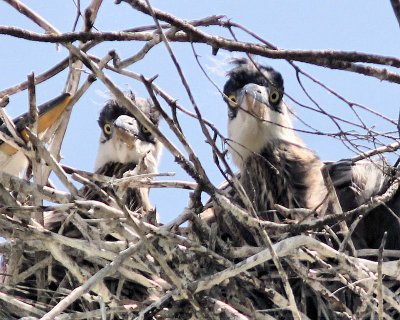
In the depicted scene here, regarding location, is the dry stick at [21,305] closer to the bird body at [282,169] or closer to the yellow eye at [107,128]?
the bird body at [282,169]

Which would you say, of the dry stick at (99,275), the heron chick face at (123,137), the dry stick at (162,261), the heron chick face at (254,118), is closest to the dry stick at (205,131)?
the dry stick at (162,261)

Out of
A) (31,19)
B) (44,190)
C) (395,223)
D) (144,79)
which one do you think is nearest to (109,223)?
(44,190)

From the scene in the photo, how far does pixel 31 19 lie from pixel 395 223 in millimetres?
1639

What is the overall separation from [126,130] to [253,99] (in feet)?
2.42

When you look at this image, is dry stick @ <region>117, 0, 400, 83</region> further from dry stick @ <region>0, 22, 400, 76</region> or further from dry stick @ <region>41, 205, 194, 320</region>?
dry stick @ <region>41, 205, 194, 320</region>

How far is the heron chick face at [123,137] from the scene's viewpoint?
15.2 feet

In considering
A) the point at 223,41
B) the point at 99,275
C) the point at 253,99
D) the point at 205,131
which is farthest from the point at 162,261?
the point at 253,99

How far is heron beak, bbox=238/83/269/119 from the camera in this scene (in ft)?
13.7

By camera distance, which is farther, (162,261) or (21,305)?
(21,305)

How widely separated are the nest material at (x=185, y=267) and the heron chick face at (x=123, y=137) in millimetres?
1141

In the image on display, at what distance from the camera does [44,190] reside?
329 cm

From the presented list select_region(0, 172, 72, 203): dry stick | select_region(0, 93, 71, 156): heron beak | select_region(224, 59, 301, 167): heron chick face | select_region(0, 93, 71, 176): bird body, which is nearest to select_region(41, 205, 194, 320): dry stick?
select_region(0, 172, 72, 203): dry stick

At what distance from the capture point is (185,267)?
3.26 meters

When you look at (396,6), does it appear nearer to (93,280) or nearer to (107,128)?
(93,280)
